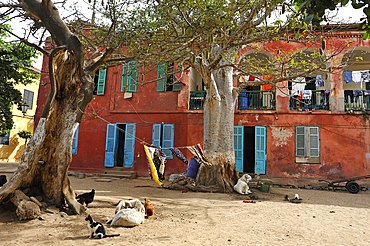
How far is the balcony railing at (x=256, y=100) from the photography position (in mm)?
11312

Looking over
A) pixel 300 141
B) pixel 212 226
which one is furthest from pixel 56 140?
pixel 300 141

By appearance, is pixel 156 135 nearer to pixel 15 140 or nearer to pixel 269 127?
pixel 269 127

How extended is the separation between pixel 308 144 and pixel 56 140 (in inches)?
A: 370

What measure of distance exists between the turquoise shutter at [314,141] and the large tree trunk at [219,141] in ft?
13.2

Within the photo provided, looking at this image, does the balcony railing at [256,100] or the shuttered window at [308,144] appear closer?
the shuttered window at [308,144]

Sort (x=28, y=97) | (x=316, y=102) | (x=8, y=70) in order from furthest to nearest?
1. (x=28, y=97)
2. (x=316, y=102)
3. (x=8, y=70)

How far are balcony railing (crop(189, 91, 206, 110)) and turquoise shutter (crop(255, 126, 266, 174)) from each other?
264 centimetres

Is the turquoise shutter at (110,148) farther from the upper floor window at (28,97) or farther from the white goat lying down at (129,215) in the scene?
the upper floor window at (28,97)

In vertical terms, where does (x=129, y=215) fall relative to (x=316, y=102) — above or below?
below

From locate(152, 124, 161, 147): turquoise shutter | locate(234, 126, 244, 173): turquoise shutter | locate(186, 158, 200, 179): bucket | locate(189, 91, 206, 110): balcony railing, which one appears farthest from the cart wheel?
locate(152, 124, 161, 147): turquoise shutter

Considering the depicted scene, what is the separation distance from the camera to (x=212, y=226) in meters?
4.27

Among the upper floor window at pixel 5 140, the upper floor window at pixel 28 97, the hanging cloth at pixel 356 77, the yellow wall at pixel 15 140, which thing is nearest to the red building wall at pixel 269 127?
the hanging cloth at pixel 356 77

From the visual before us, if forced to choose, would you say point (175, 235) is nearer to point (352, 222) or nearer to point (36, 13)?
point (352, 222)

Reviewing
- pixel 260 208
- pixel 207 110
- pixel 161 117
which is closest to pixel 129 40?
pixel 207 110
